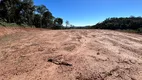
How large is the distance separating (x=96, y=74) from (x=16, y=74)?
2.04 metres

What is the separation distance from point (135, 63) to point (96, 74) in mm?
1741

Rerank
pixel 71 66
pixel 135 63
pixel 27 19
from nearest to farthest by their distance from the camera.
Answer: pixel 71 66, pixel 135 63, pixel 27 19

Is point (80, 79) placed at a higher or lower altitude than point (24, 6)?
lower

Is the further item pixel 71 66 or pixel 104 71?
pixel 71 66

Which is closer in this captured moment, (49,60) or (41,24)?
(49,60)

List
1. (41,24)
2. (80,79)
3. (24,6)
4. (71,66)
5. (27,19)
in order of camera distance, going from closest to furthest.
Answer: (80,79), (71,66), (24,6), (27,19), (41,24)

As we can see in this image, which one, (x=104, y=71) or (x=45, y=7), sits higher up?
(x=45, y=7)

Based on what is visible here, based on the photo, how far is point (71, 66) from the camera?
14.6 feet

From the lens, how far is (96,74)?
387cm

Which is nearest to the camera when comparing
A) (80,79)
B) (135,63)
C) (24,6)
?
(80,79)

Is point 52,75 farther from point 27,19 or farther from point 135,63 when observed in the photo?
point 27,19

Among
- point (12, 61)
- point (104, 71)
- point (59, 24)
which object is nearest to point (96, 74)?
point (104, 71)

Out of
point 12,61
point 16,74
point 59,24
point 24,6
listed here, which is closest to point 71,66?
point 16,74

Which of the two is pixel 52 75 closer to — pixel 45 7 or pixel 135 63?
pixel 135 63
